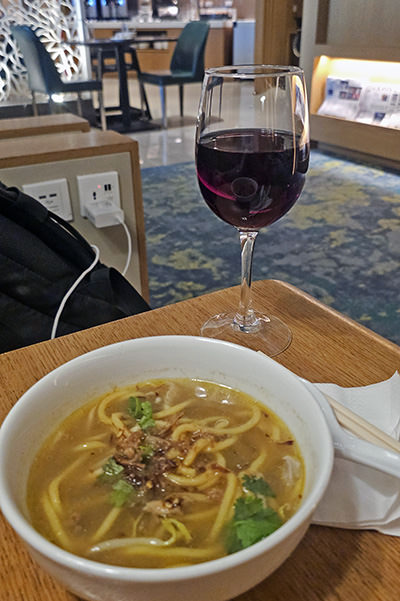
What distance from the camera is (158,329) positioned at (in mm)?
688

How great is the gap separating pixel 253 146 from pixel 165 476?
39 cm

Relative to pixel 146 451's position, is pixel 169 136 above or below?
below

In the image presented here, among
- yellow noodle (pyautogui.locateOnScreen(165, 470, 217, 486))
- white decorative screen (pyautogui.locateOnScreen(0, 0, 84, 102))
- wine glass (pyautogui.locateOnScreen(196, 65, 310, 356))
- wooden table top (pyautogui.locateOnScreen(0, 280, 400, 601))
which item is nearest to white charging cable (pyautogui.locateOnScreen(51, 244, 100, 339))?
wooden table top (pyautogui.locateOnScreen(0, 280, 400, 601))

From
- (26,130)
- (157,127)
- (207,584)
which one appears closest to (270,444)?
(207,584)

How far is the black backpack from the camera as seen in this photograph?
0.88 metres

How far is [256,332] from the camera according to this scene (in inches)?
26.7

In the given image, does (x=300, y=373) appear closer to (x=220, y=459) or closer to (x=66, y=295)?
(x=220, y=459)

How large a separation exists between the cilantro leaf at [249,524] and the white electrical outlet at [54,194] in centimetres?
97

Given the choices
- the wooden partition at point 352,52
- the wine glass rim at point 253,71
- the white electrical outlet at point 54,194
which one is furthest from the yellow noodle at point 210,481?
the wooden partition at point 352,52

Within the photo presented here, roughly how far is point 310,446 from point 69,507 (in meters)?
0.17

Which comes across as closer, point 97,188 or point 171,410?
point 171,410

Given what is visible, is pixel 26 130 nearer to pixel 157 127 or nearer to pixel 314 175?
pixel 314 175

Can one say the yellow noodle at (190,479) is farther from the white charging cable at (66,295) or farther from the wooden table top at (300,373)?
the white charging cable at (66,295)

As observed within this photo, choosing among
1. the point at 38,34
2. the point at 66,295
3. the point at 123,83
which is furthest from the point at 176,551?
A: the point at 38,34
